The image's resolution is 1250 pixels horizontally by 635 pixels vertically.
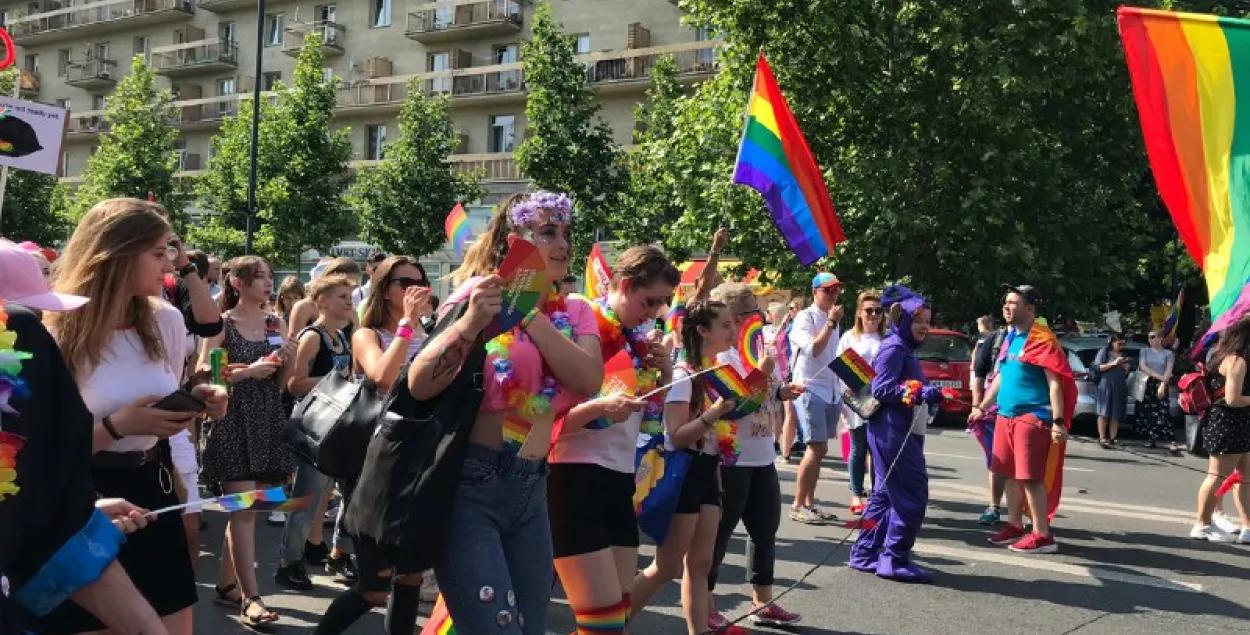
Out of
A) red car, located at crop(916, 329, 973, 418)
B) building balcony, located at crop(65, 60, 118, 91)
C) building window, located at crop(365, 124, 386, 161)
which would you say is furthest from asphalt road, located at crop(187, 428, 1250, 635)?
building balcony, located at crop(65, 60, 118, 91)

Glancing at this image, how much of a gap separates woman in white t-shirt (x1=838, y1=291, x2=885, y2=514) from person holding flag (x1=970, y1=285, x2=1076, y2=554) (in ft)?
3.03

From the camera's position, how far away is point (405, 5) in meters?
39.5

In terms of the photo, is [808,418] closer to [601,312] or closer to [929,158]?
[601,312]

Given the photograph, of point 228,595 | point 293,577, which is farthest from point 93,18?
point 228,595

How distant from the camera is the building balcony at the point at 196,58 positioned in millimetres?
43594

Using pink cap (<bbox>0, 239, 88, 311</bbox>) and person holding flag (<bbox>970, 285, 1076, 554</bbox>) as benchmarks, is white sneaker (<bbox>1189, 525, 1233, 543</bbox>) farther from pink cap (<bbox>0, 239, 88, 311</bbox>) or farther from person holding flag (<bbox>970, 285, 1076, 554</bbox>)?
pink cap (<bbox>0, 239, 88, 311</bbox>)

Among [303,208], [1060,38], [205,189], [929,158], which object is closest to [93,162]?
[205,189]

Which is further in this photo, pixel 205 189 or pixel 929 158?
pixel 205 189

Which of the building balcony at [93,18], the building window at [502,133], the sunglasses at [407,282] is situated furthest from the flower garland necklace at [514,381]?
the building balcony at [93,18]

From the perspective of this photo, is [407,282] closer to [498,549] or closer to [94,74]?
[498,549]

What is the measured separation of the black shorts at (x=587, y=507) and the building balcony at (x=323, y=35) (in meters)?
38.9

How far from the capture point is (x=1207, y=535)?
339 inches

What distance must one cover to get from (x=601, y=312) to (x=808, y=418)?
523 centimetres

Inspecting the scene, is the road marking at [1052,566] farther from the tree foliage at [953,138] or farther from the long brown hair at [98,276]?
the tree foliage at [953,138]
